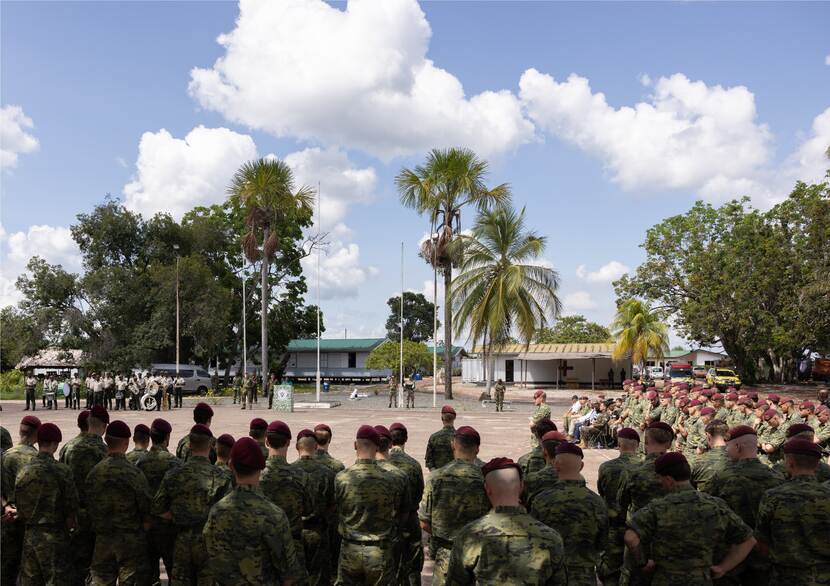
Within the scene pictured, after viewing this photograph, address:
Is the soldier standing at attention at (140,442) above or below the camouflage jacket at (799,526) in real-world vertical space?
above

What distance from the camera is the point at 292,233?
5162cm

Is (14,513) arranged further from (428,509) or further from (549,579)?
(549,579)

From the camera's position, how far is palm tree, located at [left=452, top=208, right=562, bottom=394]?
104 feet

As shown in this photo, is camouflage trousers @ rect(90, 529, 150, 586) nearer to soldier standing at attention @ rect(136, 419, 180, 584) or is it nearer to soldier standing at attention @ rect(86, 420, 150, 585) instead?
soldier standing at attention @ rect(86, 420, 150, 585)

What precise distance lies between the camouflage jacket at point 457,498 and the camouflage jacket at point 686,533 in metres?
1.38

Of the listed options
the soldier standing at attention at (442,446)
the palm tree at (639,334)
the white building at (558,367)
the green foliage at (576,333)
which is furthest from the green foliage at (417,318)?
the soldier standing at attention at (442,446)

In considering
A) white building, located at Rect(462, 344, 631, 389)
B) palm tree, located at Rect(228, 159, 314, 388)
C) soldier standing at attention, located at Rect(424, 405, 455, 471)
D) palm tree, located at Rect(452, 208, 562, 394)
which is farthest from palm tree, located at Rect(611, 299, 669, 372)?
soldier standing at attention, located at Rect(424, 405, 455, 471)

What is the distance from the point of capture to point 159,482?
248 inches

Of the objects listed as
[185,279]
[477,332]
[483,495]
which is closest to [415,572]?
[483,495]

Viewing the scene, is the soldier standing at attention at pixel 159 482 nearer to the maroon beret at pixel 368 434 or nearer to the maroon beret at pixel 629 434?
the maroon beret at pixel 368 434

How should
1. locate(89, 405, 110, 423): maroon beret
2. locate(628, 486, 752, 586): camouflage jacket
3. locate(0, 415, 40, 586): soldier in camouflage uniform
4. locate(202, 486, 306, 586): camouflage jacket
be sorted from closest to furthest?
1. locate(202, 486, 306, 586): camouflage jacket
2. locate(628, 486, 752, 586): camouflage jacket
3. locate(0, 415, 40, 586): soldier in camouflage uniform
4. locate(89, 405, 110, 423): maroon beret

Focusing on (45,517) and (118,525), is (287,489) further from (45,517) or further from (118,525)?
(45,517)

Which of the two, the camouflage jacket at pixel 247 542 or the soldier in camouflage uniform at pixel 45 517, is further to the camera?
the soldier in camouflage uniform at pixel 45 517

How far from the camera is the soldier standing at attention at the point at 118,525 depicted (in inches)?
221
